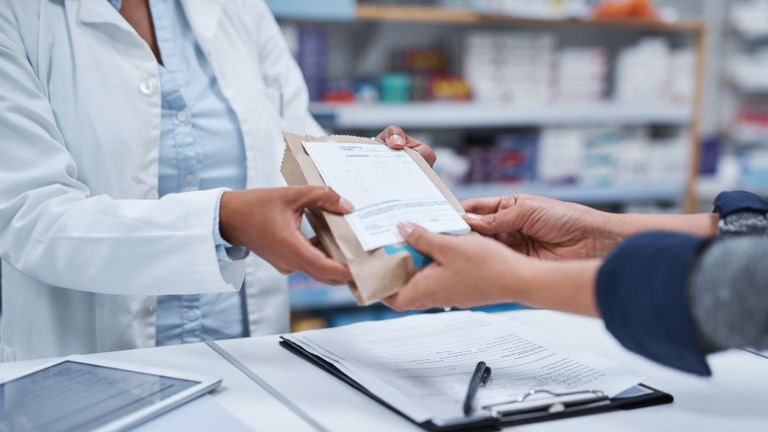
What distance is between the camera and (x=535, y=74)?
362cm

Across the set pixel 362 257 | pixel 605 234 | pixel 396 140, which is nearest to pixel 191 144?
pixel 396 140

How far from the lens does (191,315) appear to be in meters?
1.51

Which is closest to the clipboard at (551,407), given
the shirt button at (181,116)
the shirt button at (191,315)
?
the shirt button at (191,315)

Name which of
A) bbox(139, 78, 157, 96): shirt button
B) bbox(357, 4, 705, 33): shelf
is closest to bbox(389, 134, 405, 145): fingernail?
bbox(139, 78, 157, 96): shirt button

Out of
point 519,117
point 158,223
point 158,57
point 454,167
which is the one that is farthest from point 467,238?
point 519,117

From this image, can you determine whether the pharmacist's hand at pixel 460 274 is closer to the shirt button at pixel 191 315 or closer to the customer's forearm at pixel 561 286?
the customer's forearm at pixel 561 286

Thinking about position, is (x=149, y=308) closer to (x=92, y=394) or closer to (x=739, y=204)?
(x=92, y=394)

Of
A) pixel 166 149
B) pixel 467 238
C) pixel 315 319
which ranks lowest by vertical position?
pixel 315 319

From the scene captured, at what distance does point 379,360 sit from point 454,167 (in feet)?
7.46

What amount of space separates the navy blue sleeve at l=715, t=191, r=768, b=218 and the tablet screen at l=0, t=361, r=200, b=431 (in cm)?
92

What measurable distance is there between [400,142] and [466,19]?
223 cm

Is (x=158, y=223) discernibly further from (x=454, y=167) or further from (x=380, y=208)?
(x=454, y=167)

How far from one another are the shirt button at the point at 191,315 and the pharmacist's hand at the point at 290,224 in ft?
1.34

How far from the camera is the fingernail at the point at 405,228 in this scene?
1.12 meters
